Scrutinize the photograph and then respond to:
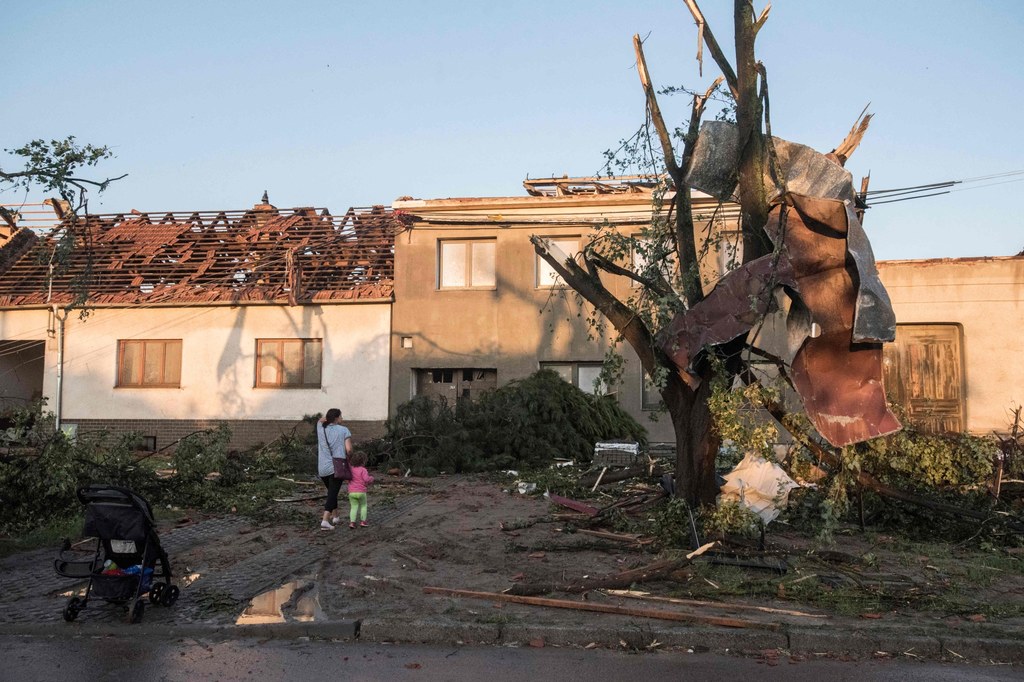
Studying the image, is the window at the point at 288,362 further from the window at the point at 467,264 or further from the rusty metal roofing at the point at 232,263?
the window at the point at 467,264

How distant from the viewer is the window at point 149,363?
2247 cm

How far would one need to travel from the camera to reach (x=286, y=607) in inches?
285

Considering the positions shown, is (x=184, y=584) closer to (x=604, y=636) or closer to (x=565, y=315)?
(x=604, y=636)

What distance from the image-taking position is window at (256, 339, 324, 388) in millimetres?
21859

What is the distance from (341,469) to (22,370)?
18311mm

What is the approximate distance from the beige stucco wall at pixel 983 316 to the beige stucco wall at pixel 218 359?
45.0ft

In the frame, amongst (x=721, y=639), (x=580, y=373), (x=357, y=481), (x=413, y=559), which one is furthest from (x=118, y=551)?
(x=580, y=373)

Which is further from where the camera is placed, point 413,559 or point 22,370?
point 22,370

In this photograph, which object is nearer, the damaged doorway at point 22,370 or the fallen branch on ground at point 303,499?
the fallen branch on ground at point 303,499

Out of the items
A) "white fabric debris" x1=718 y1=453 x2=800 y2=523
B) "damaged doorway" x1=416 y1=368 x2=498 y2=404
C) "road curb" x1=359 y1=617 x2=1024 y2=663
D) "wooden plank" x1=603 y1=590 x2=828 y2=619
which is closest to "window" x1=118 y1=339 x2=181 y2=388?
"damaged doorway" x1=416 y1=368 x2=498 y2=404

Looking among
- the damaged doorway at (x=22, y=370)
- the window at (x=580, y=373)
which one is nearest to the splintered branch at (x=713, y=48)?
the window at (x=580, y=373)

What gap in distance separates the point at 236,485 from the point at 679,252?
8986mm

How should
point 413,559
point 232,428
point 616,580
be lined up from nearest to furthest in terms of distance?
point 616,580, point 413,559, point 232,428

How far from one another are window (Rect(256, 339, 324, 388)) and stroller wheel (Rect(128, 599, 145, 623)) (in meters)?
15.1
